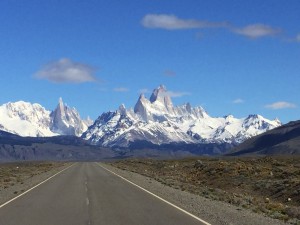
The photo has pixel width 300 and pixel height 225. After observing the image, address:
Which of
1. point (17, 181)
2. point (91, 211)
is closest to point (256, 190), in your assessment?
point (91, 211)

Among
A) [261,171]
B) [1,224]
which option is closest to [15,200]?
[1,224]

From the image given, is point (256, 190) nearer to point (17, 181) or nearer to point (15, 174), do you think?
point (17, 181)

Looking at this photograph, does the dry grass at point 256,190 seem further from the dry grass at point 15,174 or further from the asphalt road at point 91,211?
the dry grass at point 15,174

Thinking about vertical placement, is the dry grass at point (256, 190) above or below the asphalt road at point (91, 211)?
above

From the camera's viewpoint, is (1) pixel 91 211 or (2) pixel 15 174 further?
(2) pixel 15 174

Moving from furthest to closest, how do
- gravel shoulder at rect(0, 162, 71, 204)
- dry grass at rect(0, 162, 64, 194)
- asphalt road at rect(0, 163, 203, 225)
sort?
dry grass at rect(0, 162, 64, 194) → gravel shoulder at rect(0, 162, 71, 204) → asphalt road at rect(0, 163, 203, 225)

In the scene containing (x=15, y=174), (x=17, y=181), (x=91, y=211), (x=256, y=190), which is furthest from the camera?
(x=15, y=174)

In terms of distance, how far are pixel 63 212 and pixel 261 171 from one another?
34460 millimetres

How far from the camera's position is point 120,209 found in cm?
2392

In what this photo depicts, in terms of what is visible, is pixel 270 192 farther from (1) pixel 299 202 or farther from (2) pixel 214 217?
(2) pixel 214 217

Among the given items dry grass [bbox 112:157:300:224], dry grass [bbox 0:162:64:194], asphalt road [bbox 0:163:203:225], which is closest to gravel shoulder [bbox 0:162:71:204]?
dry grass [bbox 0:162:64:194]

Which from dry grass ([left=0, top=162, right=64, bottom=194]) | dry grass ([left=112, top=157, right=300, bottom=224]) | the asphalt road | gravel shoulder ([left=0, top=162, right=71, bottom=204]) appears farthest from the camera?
dry grass ([left=0, top=162, right=64, bottom=194])

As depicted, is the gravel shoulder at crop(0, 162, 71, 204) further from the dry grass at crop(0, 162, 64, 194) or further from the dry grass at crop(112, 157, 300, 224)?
the dry grass at crop(112, 157, 300, 224)

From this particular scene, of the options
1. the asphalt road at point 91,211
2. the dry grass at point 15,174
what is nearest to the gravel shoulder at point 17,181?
the dry grass at point 15,174
